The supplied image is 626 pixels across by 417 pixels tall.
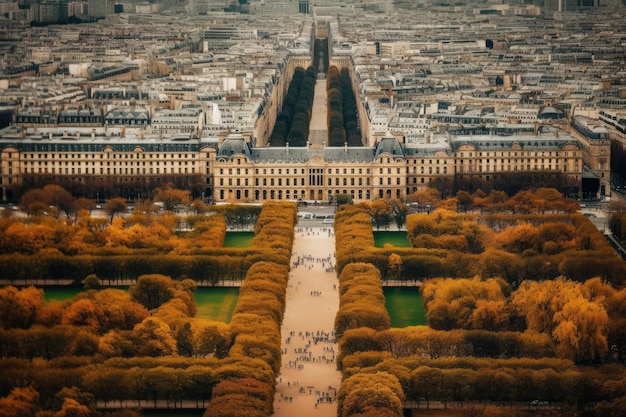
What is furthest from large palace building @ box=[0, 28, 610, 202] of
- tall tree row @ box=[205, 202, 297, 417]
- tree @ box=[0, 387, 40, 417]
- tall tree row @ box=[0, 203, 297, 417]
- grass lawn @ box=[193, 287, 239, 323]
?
tree @ box=[0, 387, 40, 417]

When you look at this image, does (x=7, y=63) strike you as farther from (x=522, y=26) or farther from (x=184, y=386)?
(x=184, y=386)

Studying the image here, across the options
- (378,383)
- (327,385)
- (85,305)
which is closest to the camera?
(378,383)

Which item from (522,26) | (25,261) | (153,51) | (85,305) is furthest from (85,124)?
(522,26)

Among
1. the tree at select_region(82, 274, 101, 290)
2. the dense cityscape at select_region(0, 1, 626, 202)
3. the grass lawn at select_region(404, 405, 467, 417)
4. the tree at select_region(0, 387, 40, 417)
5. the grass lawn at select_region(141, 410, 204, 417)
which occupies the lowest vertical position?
the grass lawn at select_region(141, 410, 204, 417)

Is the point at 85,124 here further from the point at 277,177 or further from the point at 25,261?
the point at 25,261

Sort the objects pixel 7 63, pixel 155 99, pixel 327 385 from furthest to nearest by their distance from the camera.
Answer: pixel 7 63 → pixel 155 99 → pixel 327 385

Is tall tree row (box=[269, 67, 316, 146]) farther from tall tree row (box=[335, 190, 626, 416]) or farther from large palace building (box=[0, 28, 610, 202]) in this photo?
tall tree row (box=[335, 190, 626, 416])

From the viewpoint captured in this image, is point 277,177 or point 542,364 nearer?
point 542,364
